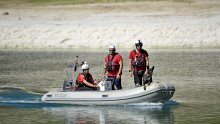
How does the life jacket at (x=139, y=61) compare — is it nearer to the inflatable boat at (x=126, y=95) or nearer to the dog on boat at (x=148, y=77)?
the dog on boat at (x=148, y=77)

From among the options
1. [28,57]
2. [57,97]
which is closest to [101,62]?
[28,57]

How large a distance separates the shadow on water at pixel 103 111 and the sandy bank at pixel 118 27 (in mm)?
25156

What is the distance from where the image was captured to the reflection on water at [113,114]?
779 inches

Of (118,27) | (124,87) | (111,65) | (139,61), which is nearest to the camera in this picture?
(139,61)

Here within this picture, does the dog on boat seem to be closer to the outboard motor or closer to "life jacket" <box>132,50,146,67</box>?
"life jacket" <box>132,50,146,67</box>

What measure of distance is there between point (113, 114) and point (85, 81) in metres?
2.13

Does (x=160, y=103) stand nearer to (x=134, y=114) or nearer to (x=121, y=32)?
(x=134, y=114)

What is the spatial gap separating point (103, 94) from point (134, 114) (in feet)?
5.51

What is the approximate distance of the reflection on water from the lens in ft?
64.9

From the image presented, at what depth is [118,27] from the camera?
2069 inches

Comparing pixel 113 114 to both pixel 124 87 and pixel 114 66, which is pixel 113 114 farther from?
pixel 124 87

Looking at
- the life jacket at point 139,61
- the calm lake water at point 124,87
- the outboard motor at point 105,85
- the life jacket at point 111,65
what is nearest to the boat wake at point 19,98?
the calm lake water at point 124,87

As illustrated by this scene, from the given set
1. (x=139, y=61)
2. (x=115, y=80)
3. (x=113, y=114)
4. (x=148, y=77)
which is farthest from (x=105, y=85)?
(x=113, y=114)

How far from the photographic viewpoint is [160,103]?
73.0ft
